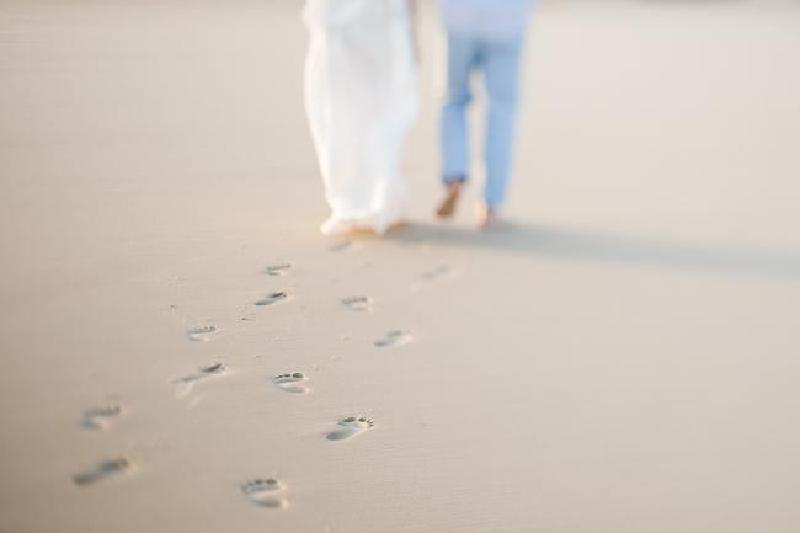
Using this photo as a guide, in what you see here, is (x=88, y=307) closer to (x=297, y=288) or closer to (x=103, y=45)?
(x=297, y=288)

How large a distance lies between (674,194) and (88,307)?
10.5 ft

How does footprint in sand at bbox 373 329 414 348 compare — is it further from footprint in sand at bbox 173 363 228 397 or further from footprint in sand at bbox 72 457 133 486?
footprint in sand at bbox 72 457 133 486

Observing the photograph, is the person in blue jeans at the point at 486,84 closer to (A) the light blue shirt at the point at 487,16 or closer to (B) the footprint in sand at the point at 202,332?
(A) the light blue shirt at the point at 487,16

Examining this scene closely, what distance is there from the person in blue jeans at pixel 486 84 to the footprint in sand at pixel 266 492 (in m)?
2.47

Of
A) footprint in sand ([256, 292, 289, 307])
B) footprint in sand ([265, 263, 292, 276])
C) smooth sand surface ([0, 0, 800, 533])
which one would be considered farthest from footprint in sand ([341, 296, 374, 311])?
footprint in sand ([265, 263, 292, 276])

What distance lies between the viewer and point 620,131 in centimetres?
716

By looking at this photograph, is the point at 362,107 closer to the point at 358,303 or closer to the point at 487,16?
the point at 487,16

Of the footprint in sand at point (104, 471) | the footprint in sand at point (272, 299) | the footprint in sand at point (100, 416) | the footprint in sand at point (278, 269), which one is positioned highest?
the footprint in sand at point (104, 471)

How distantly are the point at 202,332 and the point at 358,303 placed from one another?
0.59 metres

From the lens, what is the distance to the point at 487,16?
4430 mm

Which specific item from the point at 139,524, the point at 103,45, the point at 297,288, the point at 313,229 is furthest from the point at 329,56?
the point at 103,45

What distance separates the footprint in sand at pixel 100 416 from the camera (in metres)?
2.59

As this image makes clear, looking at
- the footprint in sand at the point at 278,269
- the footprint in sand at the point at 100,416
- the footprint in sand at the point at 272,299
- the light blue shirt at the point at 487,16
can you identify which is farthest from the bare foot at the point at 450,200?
the footprint in sand at the point at 100,416

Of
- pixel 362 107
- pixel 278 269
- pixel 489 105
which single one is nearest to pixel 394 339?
pixel 278 269
